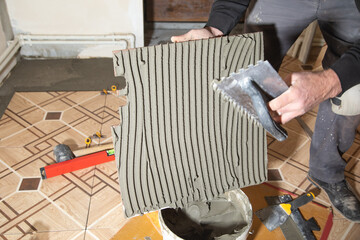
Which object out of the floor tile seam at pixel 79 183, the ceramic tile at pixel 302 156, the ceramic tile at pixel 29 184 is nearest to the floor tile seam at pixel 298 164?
the ceramic tile at pixel 302 156

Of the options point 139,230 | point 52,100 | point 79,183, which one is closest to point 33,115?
point 52,100

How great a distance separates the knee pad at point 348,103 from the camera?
120 centimetres

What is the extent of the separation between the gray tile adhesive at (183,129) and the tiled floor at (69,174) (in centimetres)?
39

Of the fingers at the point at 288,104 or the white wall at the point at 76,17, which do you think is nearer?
the fingers at the point at 288,104

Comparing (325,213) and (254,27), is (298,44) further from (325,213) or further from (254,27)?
(325,213)

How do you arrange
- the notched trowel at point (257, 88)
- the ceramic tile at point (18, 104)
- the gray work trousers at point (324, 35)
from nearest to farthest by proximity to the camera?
the notched trowel at point (257, 88), the gray work trousers at point (324, 35), the ceramic tile at point (18, 104)

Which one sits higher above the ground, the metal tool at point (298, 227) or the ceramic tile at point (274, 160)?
the metal tool at point (298, 227)

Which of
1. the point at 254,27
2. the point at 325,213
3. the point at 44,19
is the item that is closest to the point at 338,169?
the point at 325,213

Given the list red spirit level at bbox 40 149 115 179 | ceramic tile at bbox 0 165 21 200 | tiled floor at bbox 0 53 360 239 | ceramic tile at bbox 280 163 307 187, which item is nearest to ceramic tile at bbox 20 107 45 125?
tiled floor at bbox 0 53 360 239

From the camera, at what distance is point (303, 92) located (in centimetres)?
90

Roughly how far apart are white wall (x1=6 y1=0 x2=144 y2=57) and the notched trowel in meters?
1.73

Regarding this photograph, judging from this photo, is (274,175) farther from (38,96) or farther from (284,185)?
(38,96)

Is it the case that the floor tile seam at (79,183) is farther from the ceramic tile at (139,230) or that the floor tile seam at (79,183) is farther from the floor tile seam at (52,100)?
the floor tile seam at (52,100)

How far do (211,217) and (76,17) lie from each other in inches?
76.1
